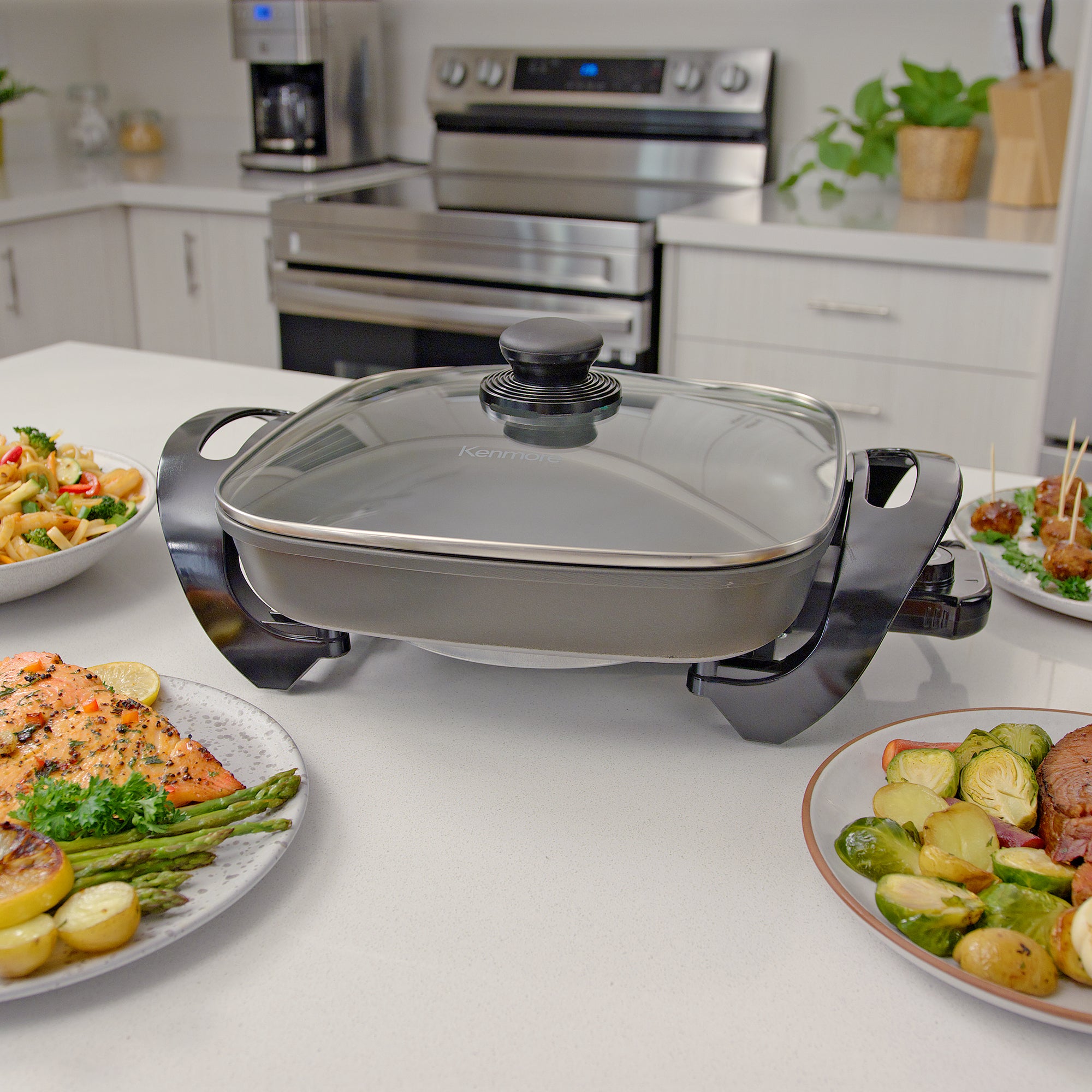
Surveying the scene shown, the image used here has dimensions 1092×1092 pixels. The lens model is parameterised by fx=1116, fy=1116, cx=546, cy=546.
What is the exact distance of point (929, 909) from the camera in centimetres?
55

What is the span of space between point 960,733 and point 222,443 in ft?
2.97

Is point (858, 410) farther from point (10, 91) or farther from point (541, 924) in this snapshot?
point (10, 91)

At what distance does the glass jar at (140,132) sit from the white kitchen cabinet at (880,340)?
84.8 inches

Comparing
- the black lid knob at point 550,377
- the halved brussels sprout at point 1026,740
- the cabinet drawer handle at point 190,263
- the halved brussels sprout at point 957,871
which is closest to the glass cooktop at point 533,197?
the cabinet drawer handle at point 190,263

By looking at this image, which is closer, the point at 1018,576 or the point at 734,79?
the point at 1018,576

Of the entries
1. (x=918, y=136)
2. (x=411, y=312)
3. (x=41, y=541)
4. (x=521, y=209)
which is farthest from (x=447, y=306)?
(x=41, y=541)

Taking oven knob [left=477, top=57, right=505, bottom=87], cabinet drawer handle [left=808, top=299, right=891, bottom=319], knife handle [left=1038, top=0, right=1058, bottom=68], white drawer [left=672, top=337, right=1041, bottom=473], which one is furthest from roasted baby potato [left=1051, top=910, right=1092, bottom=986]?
oven knob [left=477, top=57, right=505, bottom=87]

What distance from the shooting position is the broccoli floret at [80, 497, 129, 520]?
0.99m

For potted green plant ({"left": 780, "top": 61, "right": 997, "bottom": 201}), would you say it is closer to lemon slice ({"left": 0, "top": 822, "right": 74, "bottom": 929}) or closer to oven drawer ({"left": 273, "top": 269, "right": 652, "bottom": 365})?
oven drawer ({"left": 273, "top": 269, "right": 652, "bottom": 365})

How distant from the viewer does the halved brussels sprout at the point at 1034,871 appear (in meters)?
0.56

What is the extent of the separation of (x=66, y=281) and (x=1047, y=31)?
2.52 m

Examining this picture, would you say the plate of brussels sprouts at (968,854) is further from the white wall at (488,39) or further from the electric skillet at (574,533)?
the white wall at (488,39)

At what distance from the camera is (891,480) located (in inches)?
31.5

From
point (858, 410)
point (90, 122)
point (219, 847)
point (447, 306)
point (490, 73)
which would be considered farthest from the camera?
point (90, 122)
